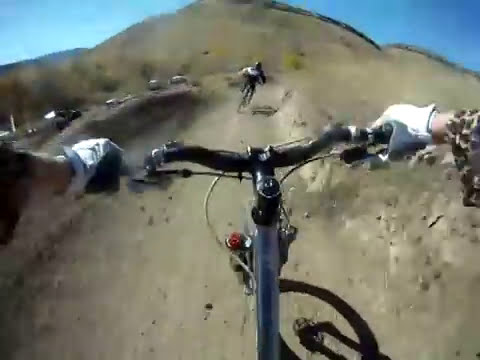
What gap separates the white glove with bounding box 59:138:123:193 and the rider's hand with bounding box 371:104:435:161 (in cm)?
147

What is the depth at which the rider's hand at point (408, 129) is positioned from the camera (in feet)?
11.3

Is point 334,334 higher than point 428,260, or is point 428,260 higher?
point 428,260

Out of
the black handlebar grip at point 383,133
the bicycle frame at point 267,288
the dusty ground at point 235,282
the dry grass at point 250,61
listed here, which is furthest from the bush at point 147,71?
the black handlebar grip at point 383,133

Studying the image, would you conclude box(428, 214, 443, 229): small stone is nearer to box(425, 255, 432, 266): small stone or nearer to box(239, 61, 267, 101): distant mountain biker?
box(425, 255, 432, 266): small stone

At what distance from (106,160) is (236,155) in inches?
46.0

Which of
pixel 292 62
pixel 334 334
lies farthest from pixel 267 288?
pixel 292 62

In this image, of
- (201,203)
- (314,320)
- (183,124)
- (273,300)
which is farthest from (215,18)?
(273,300)

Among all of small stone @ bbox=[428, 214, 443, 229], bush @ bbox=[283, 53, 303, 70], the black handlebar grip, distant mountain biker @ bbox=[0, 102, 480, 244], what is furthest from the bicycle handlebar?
bush @ bbox=[283, 53, 303, 70]

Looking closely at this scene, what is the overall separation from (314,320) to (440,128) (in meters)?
6.22

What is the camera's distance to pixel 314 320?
9.18 metres

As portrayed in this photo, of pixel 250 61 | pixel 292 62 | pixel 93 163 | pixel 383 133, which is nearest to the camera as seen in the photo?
pixel 93 163

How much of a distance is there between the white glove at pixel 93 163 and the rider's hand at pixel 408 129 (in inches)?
57.7

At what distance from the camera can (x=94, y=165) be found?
354 centimetres

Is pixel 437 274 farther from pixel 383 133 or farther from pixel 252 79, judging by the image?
pixel 252 79
